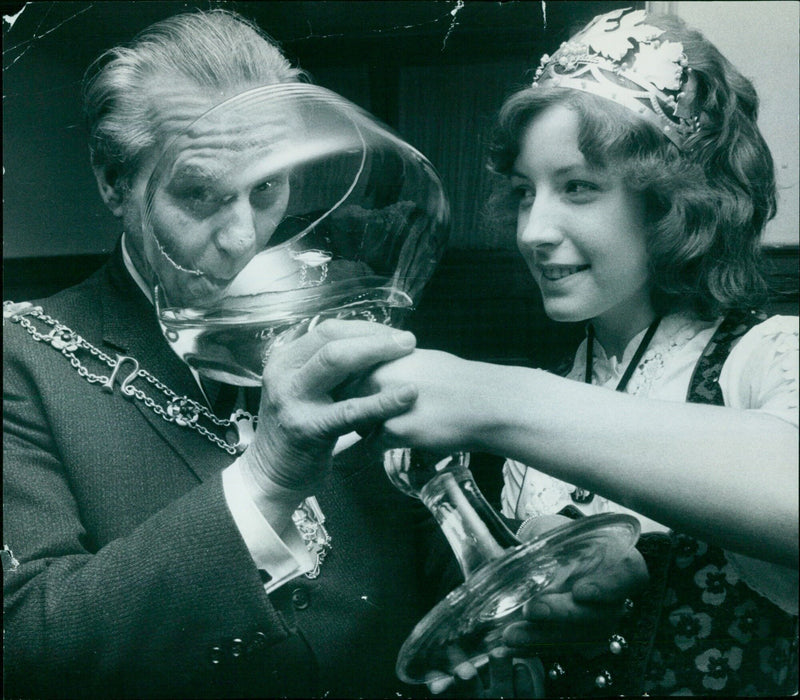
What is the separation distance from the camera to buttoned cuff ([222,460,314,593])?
1.63 feet

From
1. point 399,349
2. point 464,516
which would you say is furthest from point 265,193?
point 464,516

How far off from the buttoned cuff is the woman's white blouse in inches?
6.0

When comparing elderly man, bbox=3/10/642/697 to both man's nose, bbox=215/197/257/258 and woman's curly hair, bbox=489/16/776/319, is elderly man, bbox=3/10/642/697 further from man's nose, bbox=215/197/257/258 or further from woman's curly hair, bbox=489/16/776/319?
woman's curly hair, bbox=489/16/776/319

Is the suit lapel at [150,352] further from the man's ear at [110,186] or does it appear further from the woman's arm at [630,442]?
the woman's arm at [630,442]

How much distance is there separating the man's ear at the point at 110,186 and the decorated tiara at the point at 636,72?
0.31m

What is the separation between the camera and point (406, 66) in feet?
1.88

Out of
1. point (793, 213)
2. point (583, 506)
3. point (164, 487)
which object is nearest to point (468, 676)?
point (583, 506)

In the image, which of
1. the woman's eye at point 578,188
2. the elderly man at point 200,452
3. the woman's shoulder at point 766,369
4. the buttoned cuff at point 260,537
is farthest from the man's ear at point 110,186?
the woman's shoulder at point 766,369

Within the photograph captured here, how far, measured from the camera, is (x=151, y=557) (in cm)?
51

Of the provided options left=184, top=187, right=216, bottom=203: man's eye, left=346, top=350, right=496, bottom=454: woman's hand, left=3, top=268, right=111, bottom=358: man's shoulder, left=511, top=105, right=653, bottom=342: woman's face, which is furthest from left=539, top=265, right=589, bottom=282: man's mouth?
left=3, top=268, right=111, bottom=358: man's shoulder

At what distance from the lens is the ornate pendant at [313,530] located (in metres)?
0.55

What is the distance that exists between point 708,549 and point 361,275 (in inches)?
11.0

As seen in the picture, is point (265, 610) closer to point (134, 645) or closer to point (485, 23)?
point (134, 645)

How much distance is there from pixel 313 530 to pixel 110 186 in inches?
11.4
